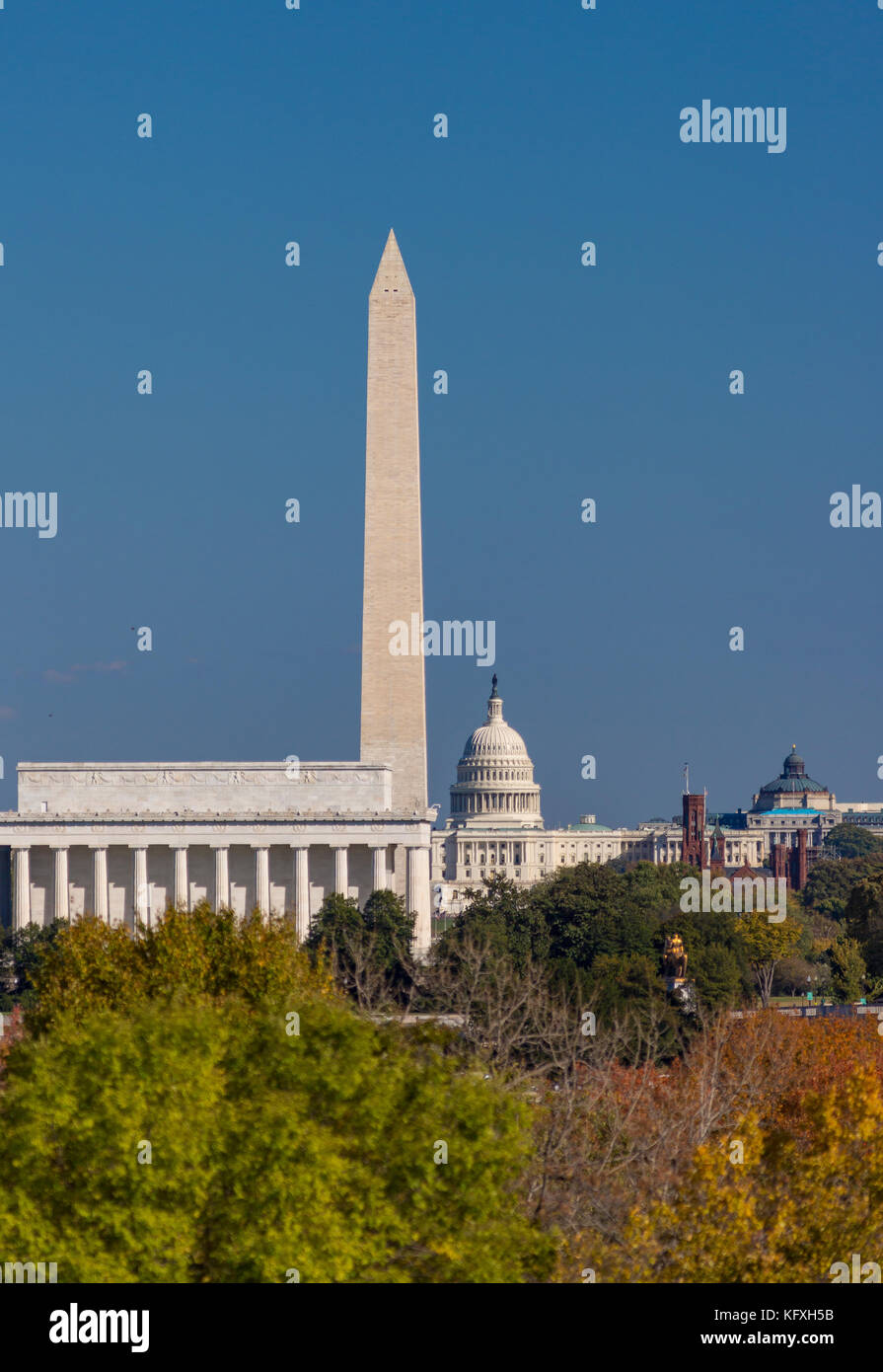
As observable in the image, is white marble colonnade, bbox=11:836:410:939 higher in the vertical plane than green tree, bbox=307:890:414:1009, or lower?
higher

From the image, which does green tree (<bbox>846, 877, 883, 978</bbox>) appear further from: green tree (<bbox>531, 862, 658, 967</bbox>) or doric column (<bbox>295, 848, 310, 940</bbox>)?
doric column (<bbox>295, 848, 310, 940</bbox>)

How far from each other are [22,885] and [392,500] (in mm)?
25998

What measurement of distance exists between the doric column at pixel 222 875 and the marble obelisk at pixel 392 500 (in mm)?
11246

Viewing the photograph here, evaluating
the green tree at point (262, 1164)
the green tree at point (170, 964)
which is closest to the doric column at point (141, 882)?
the green tree at point (170, 964)

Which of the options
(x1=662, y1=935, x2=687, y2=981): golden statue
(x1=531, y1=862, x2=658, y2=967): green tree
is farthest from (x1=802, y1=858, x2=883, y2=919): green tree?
(x1=662, y1=935, x2=687, y2=981): golden statue

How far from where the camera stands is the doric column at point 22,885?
107750 mm

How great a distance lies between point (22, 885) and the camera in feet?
354

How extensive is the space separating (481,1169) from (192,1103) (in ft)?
13.9

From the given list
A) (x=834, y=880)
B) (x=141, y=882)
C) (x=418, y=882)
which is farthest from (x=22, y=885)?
(x=834, y=880)

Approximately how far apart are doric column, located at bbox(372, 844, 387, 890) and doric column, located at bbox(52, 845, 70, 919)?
572 inches

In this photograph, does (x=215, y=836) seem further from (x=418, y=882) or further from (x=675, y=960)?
(x=675, y=960)

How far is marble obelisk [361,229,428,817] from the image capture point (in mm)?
98500

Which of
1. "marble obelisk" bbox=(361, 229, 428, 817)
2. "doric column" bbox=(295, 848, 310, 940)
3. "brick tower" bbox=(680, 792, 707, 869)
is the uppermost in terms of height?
"marble obelisk" bbox=(361, 229, 428, 817)
